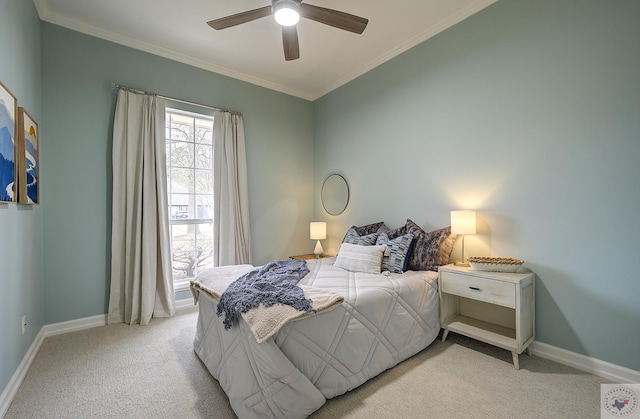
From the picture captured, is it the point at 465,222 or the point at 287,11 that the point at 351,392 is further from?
the point at 287,11

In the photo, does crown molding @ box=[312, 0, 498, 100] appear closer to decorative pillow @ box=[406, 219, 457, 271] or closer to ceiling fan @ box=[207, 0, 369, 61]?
ceiling fan @ box=[207, 0, 369, 61]

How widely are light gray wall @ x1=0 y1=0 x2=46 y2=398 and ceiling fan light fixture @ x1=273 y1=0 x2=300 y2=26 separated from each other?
1667 mm

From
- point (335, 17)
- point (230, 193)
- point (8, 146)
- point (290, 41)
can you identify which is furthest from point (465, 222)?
point (8, 146)

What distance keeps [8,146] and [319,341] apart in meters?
2.27

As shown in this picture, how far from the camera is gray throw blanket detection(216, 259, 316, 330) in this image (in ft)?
5.12

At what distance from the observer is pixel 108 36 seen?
9.35ft

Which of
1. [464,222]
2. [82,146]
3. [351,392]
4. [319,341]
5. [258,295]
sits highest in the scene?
[82,146]

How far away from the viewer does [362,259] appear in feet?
8.72

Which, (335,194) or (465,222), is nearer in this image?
(465,222)

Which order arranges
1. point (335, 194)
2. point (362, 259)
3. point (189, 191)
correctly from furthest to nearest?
point (335, 194) → point (189, 191) → point (362, 259)

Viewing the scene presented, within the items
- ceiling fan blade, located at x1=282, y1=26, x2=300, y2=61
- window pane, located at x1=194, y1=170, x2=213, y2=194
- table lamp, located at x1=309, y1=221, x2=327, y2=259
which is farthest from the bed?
ceiling fan blade, located at x1=282, y1=26, x2=300, y2=61

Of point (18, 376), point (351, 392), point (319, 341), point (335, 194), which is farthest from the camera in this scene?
point (335, 194)

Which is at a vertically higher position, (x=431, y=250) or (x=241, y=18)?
(x=241, y=18)

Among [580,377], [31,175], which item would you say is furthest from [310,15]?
[580,377]
